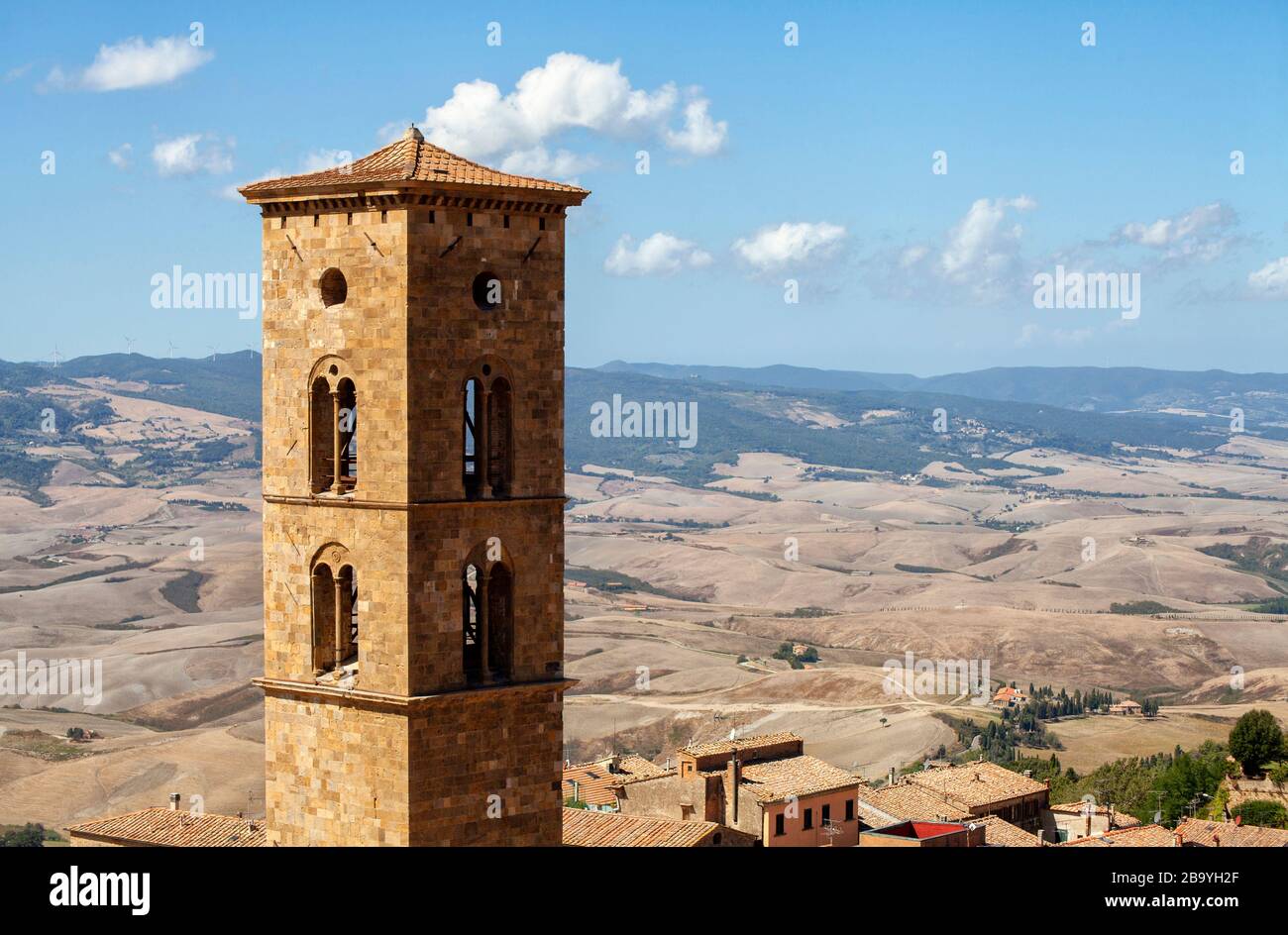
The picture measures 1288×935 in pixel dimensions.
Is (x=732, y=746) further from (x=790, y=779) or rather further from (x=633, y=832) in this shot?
(x=633, y=832)

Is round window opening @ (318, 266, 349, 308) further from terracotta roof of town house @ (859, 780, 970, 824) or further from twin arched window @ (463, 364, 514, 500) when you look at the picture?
terracotta roof of town house @ (859, 780, 970, 824)

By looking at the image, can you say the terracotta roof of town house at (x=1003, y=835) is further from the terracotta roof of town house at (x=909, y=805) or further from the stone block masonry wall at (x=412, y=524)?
the stone block masonry wall at (x=412, y=524)

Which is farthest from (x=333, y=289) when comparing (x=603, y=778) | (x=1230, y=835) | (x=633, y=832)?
(x=603, y=778)

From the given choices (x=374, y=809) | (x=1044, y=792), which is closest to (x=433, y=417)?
(x=374, y=809)

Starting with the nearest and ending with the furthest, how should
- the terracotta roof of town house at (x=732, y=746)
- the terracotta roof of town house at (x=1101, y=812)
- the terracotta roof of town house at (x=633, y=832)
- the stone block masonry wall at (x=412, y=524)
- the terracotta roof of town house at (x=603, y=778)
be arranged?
the stone block masonry wall at (x=412, y=524) < the terracotta roof of town house at (x=633, y=832) < the terracotta roof of town house at (x=603, y=778) < the terracotta roof of town house at (x=732, y=746) < the terracotta roof of town house at (x=1101, y=812)

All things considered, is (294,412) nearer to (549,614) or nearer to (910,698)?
(549,614)

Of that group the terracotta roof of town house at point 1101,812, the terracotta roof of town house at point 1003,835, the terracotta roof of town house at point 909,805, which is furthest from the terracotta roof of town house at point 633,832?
the terracotta roof of town house at point 1101,812
